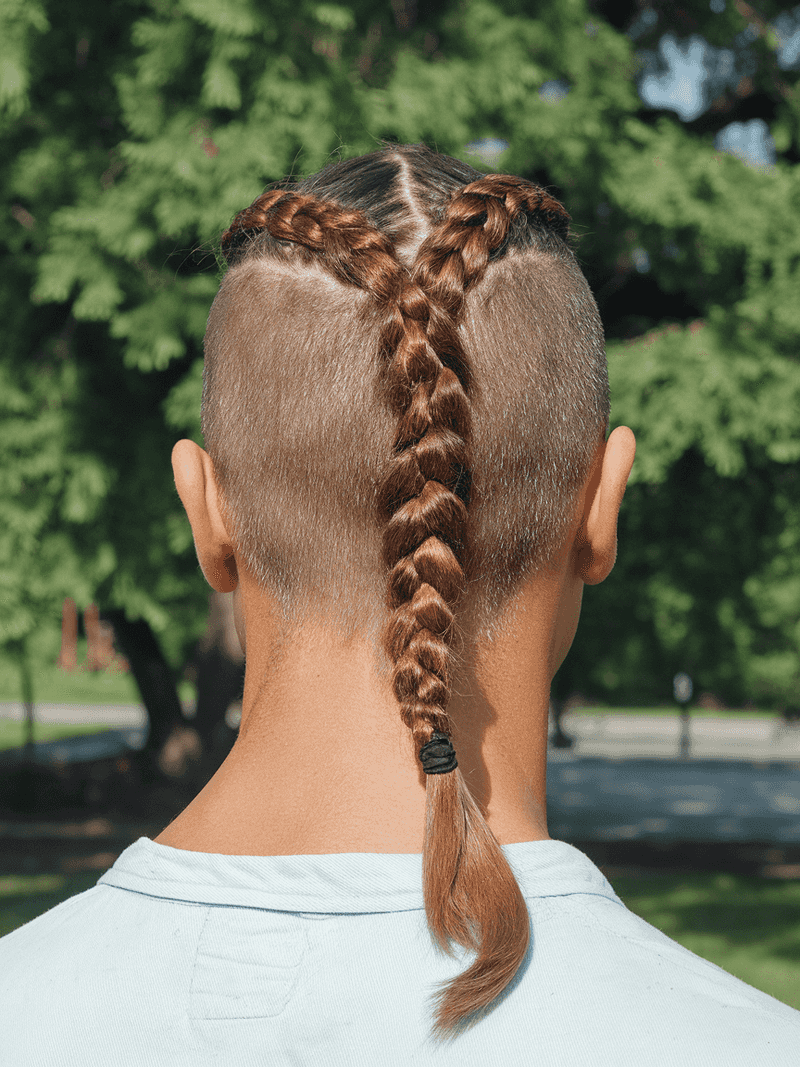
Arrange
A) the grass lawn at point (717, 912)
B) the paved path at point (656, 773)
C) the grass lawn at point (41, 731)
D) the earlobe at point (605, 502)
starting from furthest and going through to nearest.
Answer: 1. the grass lawn at point (41, 731)
2. the paved path at point (656, 773)
3. the grass lawn at point (717, 912)
4. the earlobe at point (605, 502)

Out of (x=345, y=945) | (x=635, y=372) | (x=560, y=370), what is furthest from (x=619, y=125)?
(x=345, y=945)

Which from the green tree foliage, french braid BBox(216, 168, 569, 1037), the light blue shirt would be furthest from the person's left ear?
the green tree foliage

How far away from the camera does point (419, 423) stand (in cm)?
108

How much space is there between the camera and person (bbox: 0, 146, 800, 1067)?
97cm

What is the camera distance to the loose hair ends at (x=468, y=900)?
0.94 metres

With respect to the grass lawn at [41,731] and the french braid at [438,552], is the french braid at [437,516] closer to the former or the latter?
the french braid at [438,552]

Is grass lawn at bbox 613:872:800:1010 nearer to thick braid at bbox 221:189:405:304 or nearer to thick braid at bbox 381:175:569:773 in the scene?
thick braid at bbox 381:175:569:773

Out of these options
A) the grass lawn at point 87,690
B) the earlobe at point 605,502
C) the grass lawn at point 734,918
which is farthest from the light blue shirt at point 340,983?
the grass lawn at point 87,690

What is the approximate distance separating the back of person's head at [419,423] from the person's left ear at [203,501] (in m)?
0.02

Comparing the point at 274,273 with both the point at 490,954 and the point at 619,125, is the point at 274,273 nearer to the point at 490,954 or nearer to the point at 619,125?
the point at 490,954

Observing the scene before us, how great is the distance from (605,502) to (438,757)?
0.42 metres

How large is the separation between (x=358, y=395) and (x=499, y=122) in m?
5.98

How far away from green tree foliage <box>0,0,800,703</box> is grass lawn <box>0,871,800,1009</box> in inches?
127

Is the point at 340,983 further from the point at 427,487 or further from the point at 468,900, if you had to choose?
the point at 427,487
